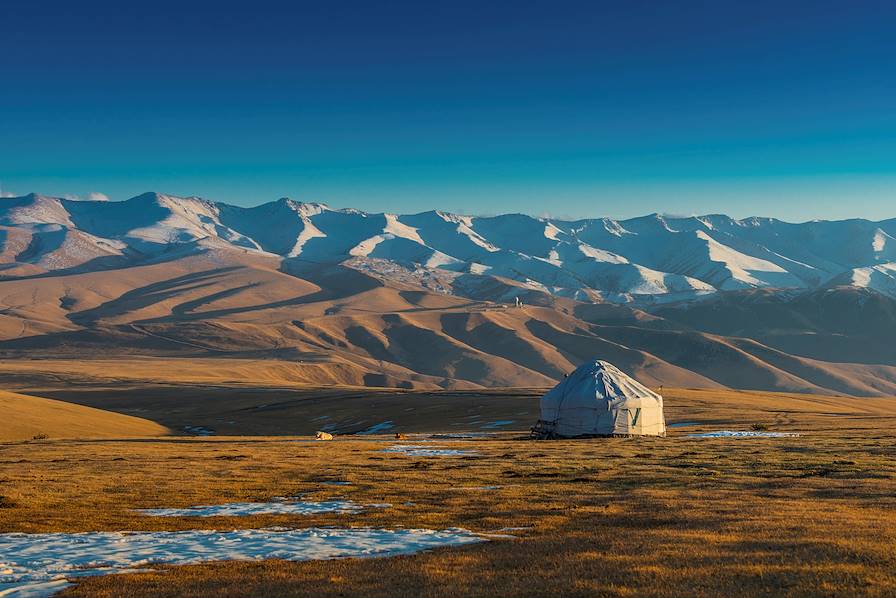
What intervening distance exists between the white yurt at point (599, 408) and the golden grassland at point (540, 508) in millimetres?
10086

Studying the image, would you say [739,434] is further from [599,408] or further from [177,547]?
[177,547]

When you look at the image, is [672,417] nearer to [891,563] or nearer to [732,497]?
[732,497]

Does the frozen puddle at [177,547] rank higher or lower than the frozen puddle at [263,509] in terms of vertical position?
higher

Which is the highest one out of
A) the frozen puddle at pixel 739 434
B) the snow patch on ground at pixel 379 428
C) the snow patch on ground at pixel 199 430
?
the frozen puddle at pixel 739 434

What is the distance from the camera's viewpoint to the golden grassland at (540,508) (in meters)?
17.8

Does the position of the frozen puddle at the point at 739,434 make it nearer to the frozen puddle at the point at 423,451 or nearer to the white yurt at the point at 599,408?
the white yurt at the point at 599,408

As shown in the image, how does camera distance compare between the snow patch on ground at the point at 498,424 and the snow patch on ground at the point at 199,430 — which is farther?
the snow patch on ground at the point at 199,430

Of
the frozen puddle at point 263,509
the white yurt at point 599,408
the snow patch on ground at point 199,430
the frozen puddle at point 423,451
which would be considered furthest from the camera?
the snow patch on ground at point 199,430

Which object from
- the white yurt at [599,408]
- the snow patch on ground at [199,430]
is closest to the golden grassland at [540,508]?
the white yurt at [599,408]

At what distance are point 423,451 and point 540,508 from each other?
29.3 m

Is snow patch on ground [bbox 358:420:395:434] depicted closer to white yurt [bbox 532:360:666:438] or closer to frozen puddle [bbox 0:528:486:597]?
white yurt [bbox 532:360:666:438]

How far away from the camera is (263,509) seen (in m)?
29.8

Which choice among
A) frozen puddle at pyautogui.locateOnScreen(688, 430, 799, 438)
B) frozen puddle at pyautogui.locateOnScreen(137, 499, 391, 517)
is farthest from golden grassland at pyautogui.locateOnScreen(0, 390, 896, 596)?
frozen puddle at pyautogui.locateOnScreen(688, 430, 799, 438)

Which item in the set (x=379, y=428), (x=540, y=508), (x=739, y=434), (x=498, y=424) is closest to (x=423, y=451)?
(x=739, y=434)
